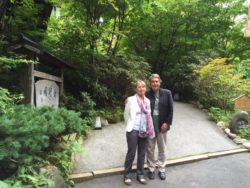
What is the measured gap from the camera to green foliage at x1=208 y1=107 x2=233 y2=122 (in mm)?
11014

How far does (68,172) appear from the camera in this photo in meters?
5.45

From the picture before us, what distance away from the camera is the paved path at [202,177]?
568cm

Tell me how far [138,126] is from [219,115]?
22.4ft

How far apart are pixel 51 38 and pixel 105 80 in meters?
2.37

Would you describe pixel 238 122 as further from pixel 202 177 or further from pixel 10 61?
pixel 10 61

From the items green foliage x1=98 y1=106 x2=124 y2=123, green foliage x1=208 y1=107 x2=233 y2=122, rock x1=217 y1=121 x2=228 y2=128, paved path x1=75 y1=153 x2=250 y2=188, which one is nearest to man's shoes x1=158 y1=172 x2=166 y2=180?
paved path x1=75 y1=153 x2=250 y2=188

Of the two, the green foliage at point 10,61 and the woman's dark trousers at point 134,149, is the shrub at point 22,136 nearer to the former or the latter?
the green foliage at point 10,61

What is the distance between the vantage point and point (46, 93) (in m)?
7.24

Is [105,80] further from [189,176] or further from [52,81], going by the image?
[189,176]

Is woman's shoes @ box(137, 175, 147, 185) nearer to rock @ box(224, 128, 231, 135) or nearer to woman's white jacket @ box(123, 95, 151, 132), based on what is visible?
woman's white jacket @ box(123, 95, 151, 132)

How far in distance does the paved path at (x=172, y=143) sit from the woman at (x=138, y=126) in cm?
94

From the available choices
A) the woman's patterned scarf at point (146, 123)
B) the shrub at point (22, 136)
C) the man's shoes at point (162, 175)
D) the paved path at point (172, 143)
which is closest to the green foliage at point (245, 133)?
the paved path at point (172, 143)

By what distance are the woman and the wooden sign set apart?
1862 millimetres

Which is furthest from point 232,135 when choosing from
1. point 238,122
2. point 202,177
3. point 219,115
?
point 202,177
